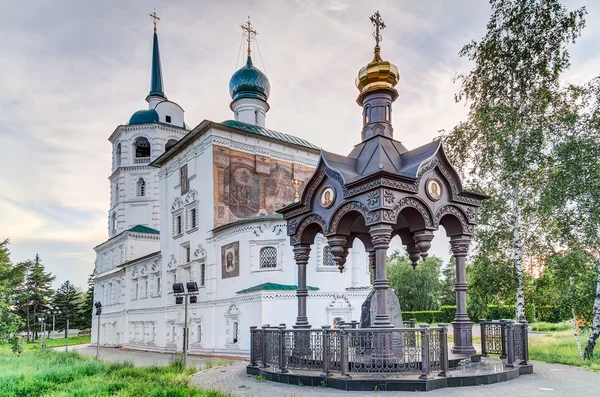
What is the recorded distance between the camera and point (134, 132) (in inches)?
1460

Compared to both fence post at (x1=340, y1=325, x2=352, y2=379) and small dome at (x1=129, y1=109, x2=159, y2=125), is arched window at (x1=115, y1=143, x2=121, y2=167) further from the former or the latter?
fence post at (x1=340, y1=325, x2=352, y2=379)

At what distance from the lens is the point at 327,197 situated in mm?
10867

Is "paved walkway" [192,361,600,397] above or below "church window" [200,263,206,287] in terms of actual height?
below

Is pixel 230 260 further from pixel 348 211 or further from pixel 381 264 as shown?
pixel 381 264

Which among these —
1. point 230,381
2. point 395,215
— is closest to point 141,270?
point 230,381

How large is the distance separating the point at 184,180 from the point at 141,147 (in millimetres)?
12852

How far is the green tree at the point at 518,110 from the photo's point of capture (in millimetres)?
15828

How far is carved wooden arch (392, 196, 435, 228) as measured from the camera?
31.6ft

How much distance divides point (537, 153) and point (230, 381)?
38.6 ft

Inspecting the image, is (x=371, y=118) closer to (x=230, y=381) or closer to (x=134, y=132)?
(x=230, y=381)

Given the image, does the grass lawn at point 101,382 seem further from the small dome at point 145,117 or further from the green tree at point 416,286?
the green tree at point 416,286

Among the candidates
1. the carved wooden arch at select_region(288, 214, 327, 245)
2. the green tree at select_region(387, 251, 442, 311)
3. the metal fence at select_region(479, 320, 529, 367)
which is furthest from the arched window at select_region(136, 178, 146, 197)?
the metal fence at select_region(479, 320, 529, 367)

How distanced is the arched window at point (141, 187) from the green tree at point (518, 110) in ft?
88.6

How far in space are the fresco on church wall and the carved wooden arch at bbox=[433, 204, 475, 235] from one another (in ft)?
48.9
